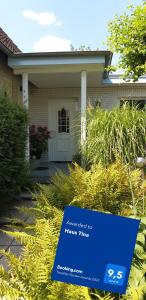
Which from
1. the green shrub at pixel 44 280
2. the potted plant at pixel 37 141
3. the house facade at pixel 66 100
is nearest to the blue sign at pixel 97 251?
the green shrub at pixel 44 280

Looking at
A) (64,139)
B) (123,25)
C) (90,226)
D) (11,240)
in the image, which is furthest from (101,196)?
(64,139)

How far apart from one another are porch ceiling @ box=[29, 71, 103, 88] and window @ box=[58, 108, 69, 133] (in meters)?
1.01

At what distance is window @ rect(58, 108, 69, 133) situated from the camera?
36.0 feet

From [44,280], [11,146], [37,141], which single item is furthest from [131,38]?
[44,280]

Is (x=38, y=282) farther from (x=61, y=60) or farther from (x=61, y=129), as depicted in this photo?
(x=61, y=129)

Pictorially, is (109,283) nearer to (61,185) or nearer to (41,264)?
(41,264)

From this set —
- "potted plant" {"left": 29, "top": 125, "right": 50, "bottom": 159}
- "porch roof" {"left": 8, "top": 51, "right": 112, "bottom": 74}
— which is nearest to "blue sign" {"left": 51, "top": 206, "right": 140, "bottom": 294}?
"porch roof" {"left": 8, "top": 51, "right": 112, "bottom": 74}

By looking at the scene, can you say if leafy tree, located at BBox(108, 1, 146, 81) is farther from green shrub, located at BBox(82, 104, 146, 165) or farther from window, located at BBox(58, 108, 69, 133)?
window, located at BBox(58, 108, 69, 133)

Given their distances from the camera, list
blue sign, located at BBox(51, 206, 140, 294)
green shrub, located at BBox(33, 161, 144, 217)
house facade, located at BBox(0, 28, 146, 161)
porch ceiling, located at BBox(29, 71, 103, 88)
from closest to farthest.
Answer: blue sign, located at BBox(51, 206, 140, 294) → green shrub, located at BBox(33, 161, 144, 217) → porch ceiling, located at BBox(29, 71, 103, 88) → house facade, located at BBox(0, 28, 146, 161)

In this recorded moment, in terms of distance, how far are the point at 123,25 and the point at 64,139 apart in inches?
221

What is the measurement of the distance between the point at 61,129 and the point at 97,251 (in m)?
9.71

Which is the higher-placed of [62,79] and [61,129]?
[62,79]

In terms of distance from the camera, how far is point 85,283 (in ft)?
4.48

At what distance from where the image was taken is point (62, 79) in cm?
911
